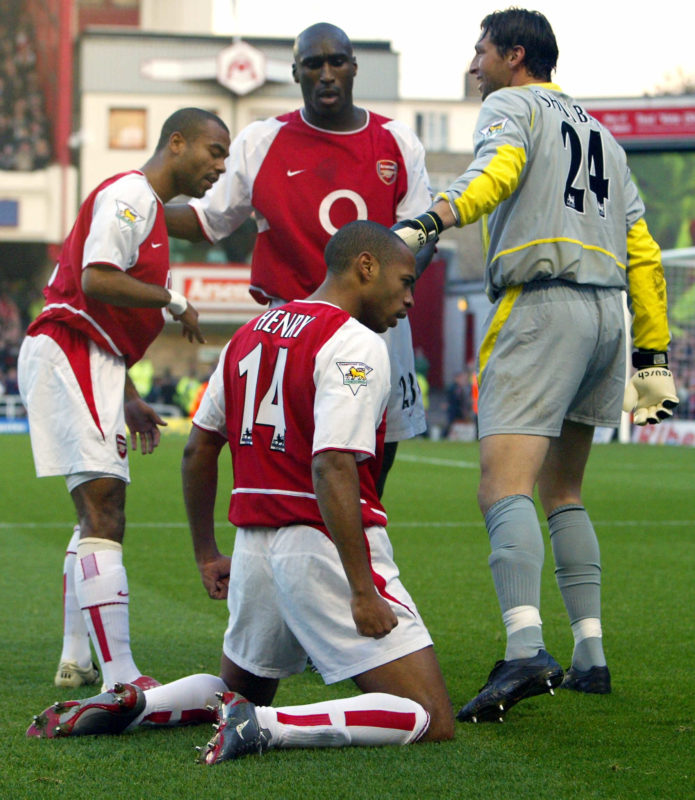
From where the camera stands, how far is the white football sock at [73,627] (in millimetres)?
4406

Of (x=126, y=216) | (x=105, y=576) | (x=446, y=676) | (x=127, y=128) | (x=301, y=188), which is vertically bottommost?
(x=446, y=676)

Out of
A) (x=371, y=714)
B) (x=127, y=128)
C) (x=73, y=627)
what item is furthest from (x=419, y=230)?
(x=127, y=128)

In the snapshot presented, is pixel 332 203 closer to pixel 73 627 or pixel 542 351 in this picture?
pixel 542 351

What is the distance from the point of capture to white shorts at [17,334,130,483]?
4180 mm

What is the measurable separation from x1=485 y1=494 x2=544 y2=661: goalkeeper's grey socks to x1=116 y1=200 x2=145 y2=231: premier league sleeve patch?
144cm

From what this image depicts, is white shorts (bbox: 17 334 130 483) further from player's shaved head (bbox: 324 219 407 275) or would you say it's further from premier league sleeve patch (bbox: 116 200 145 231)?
player's shaved head (bbox: 324 219 407 275)

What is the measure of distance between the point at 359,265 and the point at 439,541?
5422mm

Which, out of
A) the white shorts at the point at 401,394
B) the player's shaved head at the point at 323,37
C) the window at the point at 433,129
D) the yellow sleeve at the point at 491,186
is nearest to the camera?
the yellow sleeve at the point at 491,186

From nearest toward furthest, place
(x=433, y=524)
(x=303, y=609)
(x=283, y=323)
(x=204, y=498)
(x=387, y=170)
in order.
→ (x=303, y=609)
(x=283, y=323)
(x=204, y=498)
(x=387, y=170)
(x=433, y=524)

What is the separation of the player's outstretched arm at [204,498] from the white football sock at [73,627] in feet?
2.44

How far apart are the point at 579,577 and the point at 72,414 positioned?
1.72 meters

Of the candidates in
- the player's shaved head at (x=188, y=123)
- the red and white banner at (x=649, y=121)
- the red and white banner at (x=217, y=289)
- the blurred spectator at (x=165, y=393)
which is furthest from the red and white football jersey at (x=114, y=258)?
the red and white banner at (x=217, y=289)

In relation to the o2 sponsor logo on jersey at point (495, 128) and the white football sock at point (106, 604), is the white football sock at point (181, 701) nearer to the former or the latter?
the white football sock at point (106, 604)

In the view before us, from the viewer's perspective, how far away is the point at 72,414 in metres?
4.21
